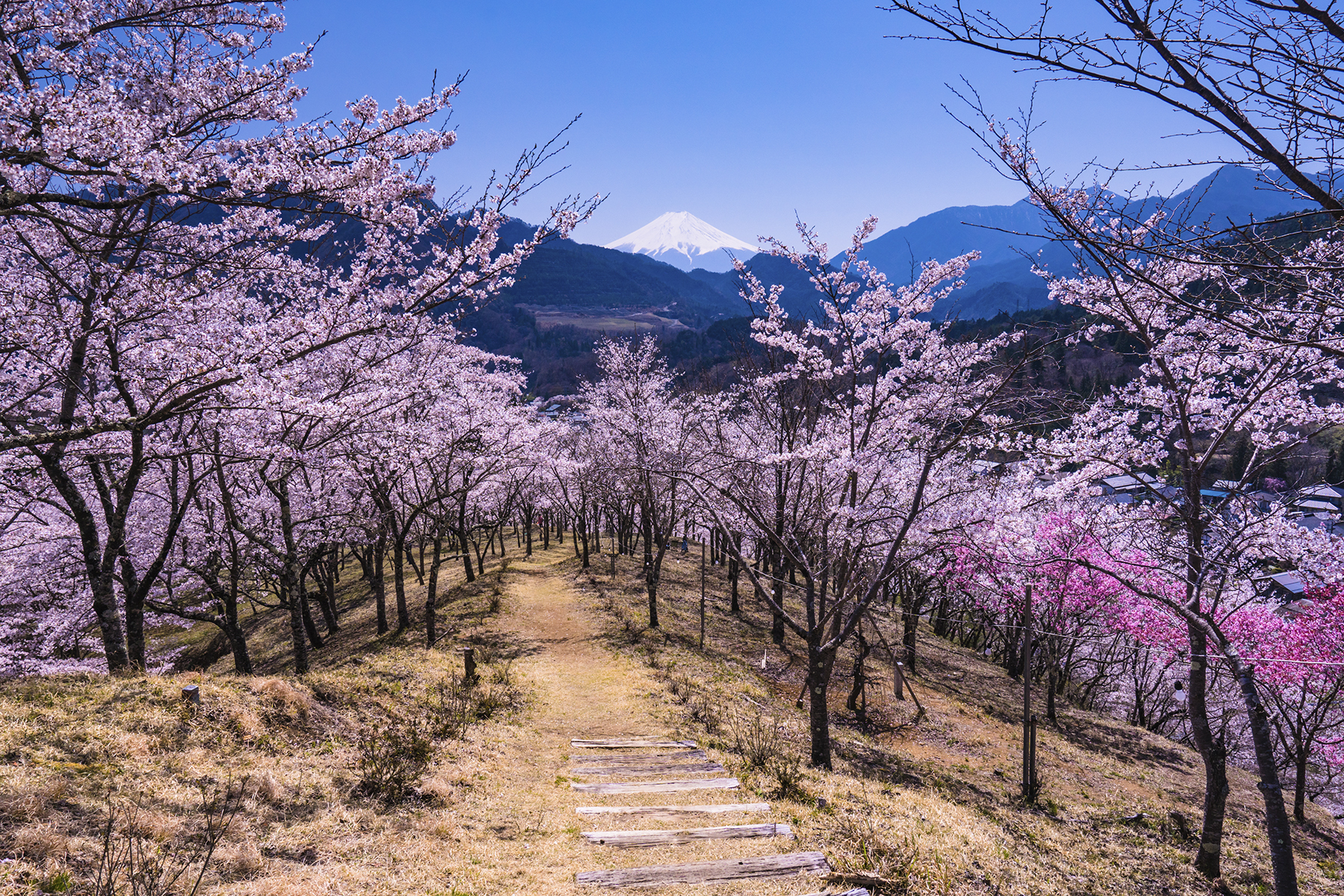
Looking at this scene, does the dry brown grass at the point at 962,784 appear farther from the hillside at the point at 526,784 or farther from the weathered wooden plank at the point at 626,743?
the weathered wooden plank at the point at 626,743

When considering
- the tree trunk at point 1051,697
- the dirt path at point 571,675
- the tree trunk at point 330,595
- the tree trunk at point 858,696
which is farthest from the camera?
the tree trunk at point 330,595

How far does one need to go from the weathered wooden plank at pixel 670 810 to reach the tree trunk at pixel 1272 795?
204 inches

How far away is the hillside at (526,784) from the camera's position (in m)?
4.88

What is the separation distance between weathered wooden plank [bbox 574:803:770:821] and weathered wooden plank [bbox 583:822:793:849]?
43 centimetres

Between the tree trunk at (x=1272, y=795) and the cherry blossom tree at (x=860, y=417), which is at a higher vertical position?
the cherry blossom tree at (x=860, y=417)

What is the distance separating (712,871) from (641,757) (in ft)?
11.5

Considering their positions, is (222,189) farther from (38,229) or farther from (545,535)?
(545,535)

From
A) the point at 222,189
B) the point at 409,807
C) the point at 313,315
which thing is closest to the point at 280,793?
the point at 409,807

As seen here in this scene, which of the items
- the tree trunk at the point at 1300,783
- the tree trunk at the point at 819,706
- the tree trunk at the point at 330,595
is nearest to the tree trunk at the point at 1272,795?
the tree trunk at the point at 819,706

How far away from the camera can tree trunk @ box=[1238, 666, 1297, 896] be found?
568 cm

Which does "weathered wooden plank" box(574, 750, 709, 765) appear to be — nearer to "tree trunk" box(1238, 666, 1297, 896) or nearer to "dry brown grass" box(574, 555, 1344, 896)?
"dry brown grass" box(574, 555, 1344, 896)

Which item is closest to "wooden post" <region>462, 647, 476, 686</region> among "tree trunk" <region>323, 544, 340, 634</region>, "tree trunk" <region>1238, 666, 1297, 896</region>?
"tree trunk" <region>323, 544, 340, 634</region>

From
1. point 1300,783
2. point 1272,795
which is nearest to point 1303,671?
point 1300,783

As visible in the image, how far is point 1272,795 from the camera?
19.6 ft
